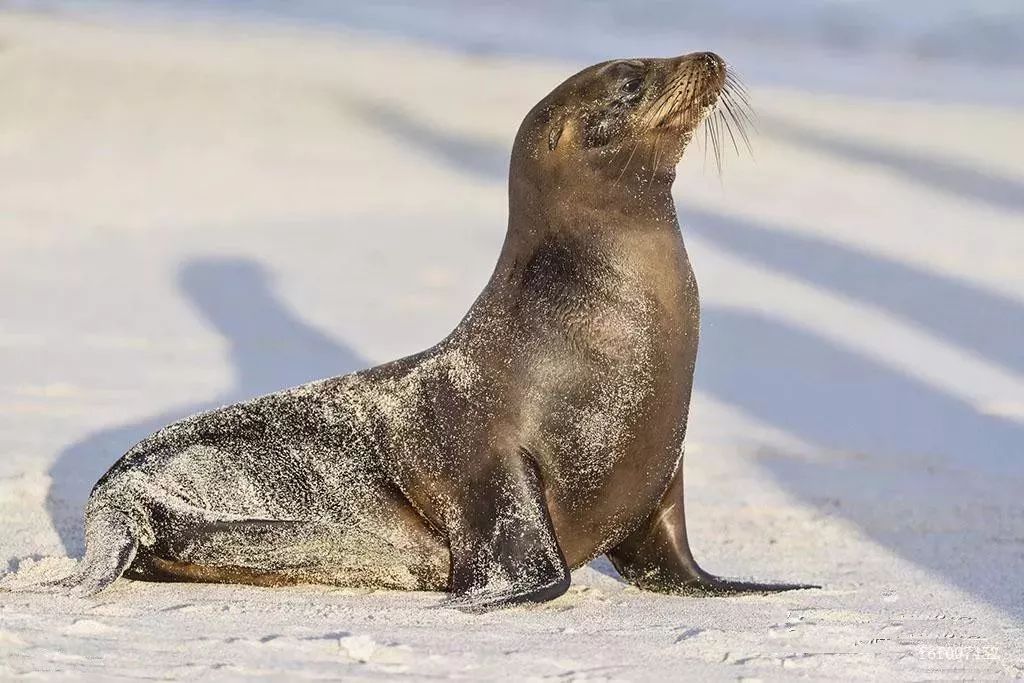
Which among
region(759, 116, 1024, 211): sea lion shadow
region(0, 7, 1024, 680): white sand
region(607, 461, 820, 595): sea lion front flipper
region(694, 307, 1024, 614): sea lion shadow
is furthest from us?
region(759, 116, 1024, 211): sea lion shadow

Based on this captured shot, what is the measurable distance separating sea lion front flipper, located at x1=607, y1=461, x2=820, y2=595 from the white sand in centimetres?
11

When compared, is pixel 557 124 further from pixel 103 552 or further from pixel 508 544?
pixel 103 552

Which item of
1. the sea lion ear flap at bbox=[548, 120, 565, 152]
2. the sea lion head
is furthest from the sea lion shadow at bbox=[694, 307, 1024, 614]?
the sea lion ear flap at bbox=[548, 120, 565, 152]

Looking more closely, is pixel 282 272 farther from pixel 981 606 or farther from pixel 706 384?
pixel 981 606

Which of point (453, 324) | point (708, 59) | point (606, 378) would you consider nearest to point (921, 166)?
point (453, 324)

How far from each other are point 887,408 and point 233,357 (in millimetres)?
3343

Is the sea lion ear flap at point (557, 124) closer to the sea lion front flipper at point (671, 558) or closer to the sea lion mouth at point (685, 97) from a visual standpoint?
the sea lion mouth at point (685, 97)

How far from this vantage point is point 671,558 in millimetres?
5578

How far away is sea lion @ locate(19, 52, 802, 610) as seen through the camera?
518 centimetres

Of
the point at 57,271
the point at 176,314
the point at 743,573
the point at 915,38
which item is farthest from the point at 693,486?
the point at 915,38

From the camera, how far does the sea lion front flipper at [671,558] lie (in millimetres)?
5547

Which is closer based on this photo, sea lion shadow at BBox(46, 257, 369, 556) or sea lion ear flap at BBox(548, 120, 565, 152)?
sea lion ear flap at BBox(548, 120, 565, 152)

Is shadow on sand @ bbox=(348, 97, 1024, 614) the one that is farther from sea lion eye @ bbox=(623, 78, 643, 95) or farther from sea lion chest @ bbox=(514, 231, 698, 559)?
sea lion eye @ bbox=(623, 78, 643, 95)

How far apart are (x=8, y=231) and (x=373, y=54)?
24.1 ft
